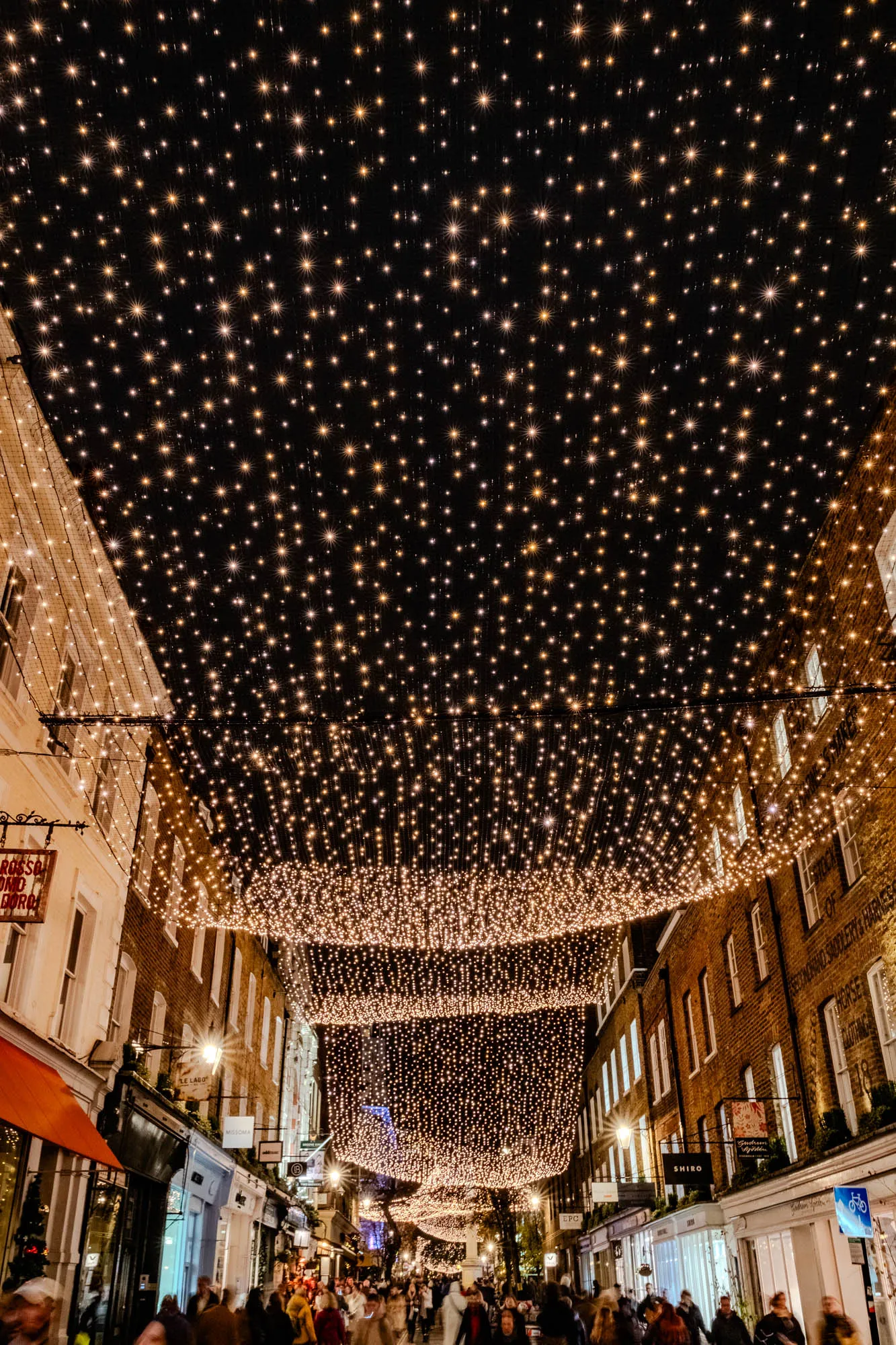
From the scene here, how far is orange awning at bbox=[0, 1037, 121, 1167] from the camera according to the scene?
9.58 m

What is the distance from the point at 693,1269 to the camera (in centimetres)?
2248

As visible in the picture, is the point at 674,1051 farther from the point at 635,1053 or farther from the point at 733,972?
the point at 635,1053

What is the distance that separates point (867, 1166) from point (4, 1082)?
33.6 ft

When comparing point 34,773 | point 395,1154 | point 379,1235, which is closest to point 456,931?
point 34,773

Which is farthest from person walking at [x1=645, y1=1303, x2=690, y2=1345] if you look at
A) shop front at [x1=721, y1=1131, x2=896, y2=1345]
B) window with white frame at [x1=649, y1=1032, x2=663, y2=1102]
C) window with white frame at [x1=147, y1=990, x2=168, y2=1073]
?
window with white frame at [x1=649, y1=1032, x2=663, y2=1102]

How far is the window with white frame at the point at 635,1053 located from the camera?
1206 inches

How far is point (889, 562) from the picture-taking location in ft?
40.7

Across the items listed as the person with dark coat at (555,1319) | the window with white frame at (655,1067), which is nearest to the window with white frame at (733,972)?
the window with white frame at (655,1067)

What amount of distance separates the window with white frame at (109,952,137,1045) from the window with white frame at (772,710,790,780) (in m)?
11.2

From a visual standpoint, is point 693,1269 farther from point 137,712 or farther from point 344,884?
Result: point 137,712

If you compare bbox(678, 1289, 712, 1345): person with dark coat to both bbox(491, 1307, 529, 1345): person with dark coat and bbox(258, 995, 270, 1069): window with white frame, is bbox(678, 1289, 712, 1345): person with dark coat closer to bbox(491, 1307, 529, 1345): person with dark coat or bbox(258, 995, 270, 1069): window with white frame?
bbox(491, 1307, 529, 1345): person with dark coat

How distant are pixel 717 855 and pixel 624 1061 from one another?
14.8m

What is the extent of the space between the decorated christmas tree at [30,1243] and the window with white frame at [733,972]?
13.7 meters

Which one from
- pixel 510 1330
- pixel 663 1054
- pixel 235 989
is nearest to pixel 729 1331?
pixel 510 1330
